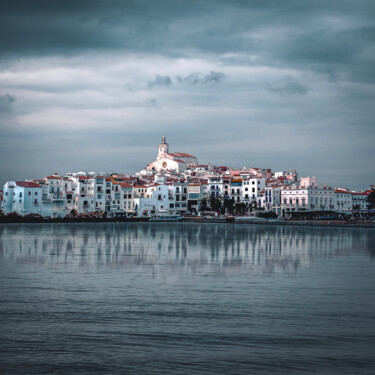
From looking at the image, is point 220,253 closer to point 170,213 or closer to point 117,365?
point 117,365

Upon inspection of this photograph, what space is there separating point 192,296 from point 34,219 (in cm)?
7987

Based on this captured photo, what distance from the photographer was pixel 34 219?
302 ft

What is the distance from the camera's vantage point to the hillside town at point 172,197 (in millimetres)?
95812

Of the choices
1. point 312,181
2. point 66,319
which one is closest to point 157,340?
point 66,319

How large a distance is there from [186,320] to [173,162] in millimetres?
146423

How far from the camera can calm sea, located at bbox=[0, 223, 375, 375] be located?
9719 mm

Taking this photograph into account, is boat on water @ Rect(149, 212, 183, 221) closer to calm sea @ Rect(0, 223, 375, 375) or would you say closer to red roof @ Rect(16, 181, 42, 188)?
red roof @ Rect(16, 181, 42, 188)

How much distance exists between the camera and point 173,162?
158875mm

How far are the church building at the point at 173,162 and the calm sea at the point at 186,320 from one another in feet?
441

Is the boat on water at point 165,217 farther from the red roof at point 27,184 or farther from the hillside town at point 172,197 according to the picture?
the red roof at point 27,184

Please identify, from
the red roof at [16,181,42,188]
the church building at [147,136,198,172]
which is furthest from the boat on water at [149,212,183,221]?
the church building at [147,136,198,172]

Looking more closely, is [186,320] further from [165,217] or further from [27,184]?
[165,217]

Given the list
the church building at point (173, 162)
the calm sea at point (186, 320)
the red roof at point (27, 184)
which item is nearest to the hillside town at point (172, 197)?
the red roof at point (27, 184)

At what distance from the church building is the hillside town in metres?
31.0
